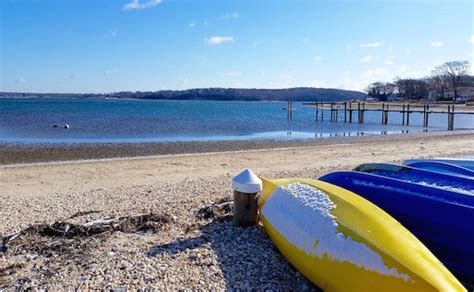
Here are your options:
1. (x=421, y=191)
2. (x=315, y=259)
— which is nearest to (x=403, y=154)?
(x=421, y=191)

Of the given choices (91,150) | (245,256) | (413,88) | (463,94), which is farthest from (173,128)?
(413,88)

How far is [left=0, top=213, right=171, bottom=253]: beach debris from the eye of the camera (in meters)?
4.55

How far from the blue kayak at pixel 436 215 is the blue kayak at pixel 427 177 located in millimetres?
324

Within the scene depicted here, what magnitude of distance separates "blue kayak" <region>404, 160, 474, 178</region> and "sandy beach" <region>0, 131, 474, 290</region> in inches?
110

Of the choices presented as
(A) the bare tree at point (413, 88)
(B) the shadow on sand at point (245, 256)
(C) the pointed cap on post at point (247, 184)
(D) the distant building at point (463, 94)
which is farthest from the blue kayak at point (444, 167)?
(A) the bare tree at point (413, 88)

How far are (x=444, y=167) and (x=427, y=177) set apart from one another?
3.15 feet

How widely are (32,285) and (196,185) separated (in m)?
5.16

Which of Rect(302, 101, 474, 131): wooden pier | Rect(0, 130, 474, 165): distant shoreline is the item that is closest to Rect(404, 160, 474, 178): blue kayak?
Rect(0, 130, 474, 165): distant shoreline

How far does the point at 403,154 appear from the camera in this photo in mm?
14188

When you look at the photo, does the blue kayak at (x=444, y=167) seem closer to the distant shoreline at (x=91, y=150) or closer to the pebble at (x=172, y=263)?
the pebble at (x=172, y=263)

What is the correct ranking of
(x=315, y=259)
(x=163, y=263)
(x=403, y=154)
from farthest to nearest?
(x=403, y=154) → (x=163, y=263) → (x=315, y=259)

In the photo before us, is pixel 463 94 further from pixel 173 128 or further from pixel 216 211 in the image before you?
pixel 216 211

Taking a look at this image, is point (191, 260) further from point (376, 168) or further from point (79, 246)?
point (376, 168)

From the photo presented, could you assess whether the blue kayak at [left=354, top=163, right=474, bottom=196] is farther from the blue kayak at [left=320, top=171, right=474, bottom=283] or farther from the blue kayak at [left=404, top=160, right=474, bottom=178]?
the blue kayak at [left=404, top=160, right=474, bottom=178]
